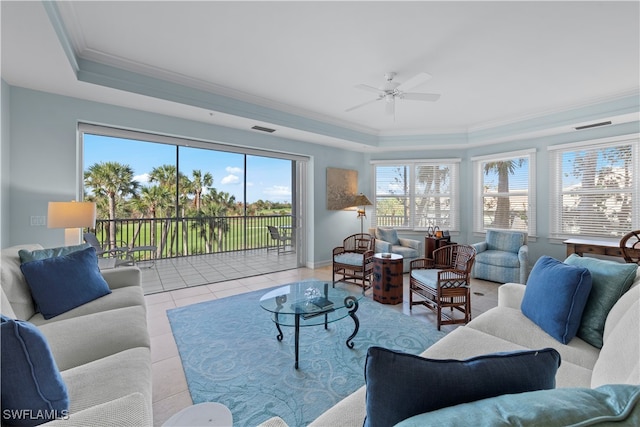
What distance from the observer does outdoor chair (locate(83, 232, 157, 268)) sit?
161 inches

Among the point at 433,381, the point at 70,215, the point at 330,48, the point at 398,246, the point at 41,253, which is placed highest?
the point at 330,48

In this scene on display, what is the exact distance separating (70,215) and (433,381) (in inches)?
→ 131

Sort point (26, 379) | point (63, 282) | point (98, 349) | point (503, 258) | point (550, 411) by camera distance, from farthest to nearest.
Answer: point (503, 258) < point (63, 282) < point (98, 349) < point (26, 379) < point (550, 411)

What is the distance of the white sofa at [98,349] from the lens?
2.88ft

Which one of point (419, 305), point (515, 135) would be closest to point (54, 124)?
point (419, 305)

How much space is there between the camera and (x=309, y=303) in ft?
8.04

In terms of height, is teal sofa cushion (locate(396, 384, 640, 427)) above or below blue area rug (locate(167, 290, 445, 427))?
above

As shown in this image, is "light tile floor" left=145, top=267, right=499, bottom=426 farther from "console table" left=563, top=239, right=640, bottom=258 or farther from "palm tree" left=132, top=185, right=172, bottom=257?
"palm tree" left=132, top=185, right=172, bottom=257

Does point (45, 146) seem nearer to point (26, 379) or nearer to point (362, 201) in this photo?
point (26, 379)

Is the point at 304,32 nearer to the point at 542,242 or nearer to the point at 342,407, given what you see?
the point at 342,407

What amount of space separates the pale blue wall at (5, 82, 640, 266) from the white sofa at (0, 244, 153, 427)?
1045 mm

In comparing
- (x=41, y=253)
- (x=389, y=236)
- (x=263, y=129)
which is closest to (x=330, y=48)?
(x=263, y=129)

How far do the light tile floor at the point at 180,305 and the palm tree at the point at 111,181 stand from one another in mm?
3807

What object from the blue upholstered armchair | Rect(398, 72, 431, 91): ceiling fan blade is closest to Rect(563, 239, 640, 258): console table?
the blue upholstered armchair
